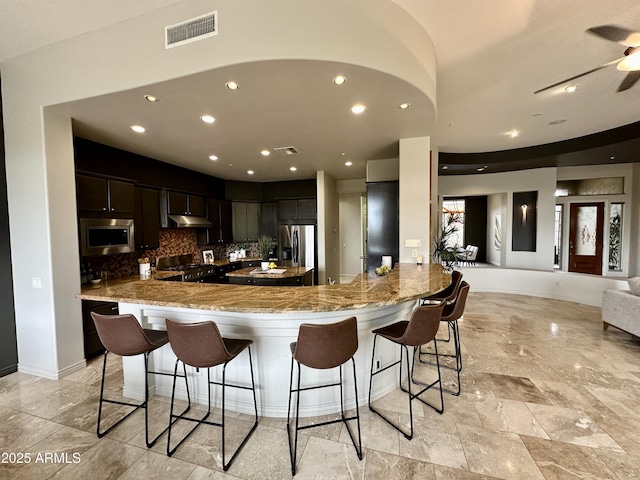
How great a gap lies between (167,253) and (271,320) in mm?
3952

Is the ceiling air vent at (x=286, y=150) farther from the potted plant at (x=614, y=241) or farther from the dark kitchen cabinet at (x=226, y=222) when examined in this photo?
the potted plant at (x=614, y=241)

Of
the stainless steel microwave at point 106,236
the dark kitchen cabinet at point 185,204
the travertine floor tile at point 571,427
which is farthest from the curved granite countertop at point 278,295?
the dark kitchen cabinet at point 185,204

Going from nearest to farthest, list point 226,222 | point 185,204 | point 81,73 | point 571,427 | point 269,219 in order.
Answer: point 571,427
point 81,73
point 185,204
point 226,222
point 269,219

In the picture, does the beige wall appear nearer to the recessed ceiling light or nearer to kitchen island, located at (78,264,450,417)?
kitchen island, located at (78,264,450,417)

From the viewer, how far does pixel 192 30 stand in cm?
206

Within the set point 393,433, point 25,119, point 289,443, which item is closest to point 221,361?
point 289,443

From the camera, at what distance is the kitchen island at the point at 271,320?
2.05m

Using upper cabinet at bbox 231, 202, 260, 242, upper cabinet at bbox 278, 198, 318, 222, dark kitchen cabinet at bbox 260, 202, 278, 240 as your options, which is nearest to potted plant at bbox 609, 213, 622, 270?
upper cabinet at bbox 278, 198, 318, 222

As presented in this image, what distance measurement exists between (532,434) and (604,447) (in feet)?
1.39

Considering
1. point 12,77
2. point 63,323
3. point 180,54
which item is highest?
point 12,77

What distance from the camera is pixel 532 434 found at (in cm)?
201

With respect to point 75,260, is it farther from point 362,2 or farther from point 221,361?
point 362,2

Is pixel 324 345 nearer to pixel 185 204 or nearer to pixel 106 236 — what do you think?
pixel 106 236

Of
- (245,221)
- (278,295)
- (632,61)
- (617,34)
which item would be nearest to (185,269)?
(245,221)
